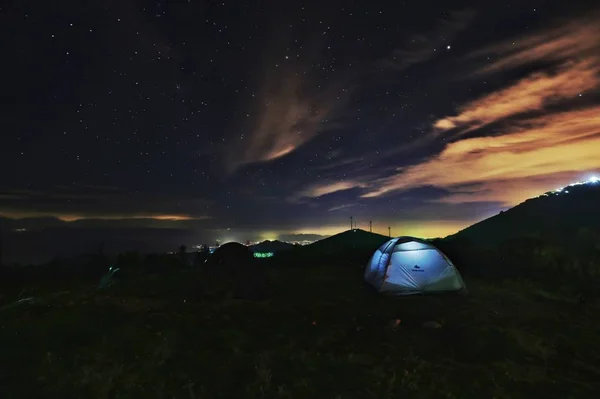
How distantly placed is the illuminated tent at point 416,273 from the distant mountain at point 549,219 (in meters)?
A: 14.1

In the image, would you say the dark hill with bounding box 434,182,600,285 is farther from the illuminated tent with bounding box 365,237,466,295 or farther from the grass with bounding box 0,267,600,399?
the illuminated tent with bounding box 365,237,466,295

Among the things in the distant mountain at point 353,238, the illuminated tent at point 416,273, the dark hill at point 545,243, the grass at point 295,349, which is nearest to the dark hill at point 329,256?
the dark hill at point 545,243

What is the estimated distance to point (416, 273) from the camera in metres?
15.9

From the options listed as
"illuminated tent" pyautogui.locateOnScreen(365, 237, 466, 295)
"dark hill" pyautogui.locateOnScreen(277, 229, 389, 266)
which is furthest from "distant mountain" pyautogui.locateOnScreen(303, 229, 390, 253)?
"illuminated tent" pyautogui.locateOnScreen(365, 237, 466, 295)

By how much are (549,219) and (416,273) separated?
79.2 ft

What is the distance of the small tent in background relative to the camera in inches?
622

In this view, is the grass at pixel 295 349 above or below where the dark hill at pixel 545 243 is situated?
below

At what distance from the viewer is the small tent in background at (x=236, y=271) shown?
15789 millimetres

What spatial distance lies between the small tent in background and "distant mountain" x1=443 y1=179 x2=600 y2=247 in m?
20.5

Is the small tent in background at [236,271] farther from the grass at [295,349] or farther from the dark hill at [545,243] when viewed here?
the dark hill at [545,243]

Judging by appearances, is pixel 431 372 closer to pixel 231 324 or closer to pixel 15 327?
pixel 231 324

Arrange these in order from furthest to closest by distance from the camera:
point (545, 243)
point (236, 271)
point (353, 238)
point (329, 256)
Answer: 1. point (353, 238)
2. point (329, 256)
3. point (545, 243)
4. point (236, 271)

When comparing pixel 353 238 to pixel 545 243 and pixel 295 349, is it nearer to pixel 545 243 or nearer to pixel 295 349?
pixel 545 243

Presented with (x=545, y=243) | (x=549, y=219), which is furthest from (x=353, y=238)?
(x=545, y=243)
